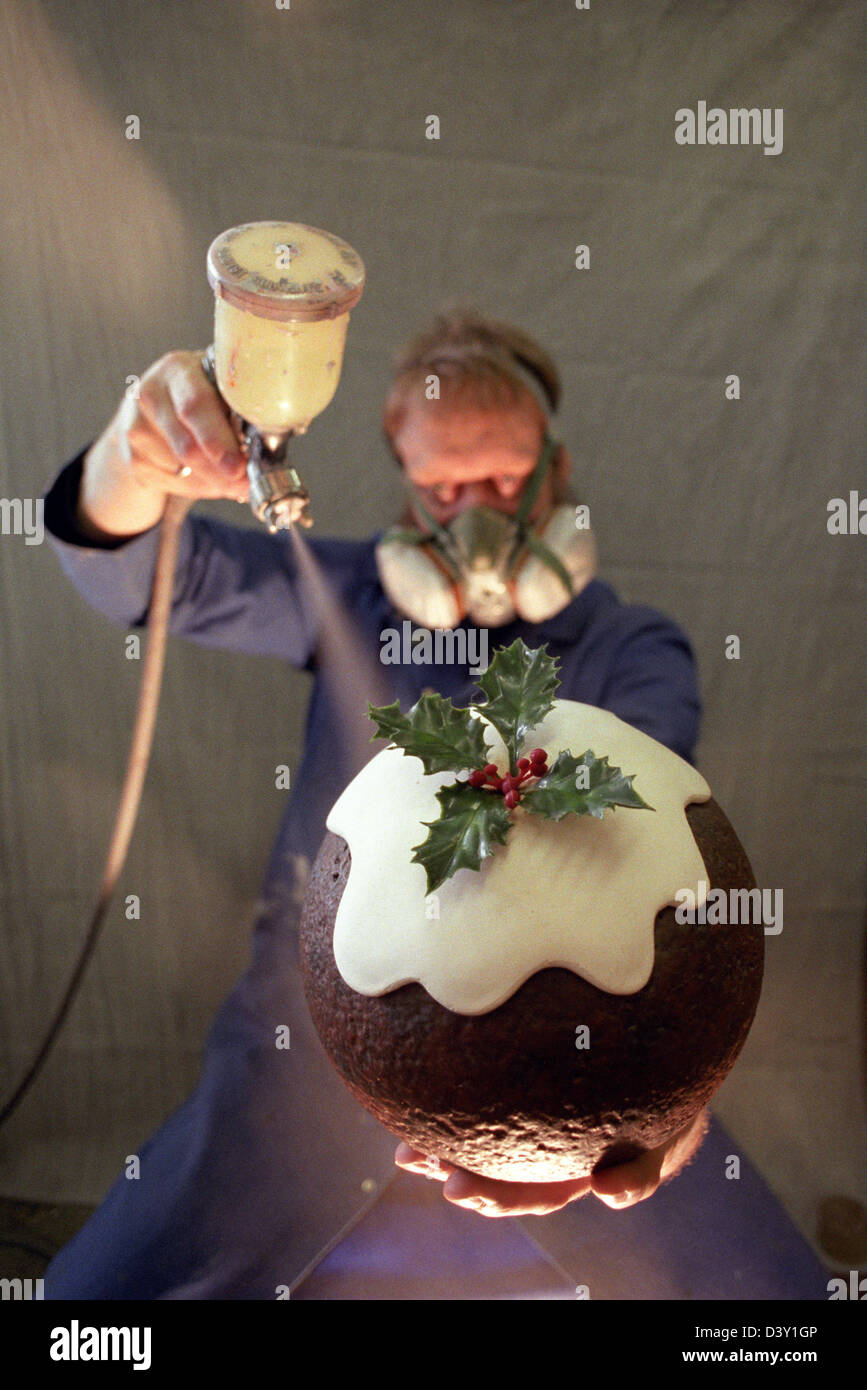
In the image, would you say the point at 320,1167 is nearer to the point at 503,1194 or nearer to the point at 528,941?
the point at 503,1194

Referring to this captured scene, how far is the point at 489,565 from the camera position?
1062 millimetres

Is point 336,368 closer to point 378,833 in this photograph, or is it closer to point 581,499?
point 378,833

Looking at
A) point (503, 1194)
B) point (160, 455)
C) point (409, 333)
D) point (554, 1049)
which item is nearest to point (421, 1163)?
point (503, 1194)

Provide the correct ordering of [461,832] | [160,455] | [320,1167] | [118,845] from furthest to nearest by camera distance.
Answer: [118,845] < [320,1167] < [160,455] < [461,832]

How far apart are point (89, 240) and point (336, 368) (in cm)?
47

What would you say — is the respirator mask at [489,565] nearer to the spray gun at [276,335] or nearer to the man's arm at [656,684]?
the man's arm at [656,684]

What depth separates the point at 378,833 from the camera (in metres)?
0.65

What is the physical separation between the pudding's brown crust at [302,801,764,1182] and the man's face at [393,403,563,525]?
51 cm

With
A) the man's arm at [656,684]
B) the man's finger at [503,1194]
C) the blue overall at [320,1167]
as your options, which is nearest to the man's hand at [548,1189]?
the man's finger at [503,1194]

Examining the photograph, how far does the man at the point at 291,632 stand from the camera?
0.98 m

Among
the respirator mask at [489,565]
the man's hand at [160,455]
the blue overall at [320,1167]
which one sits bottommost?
the blue overall at [320,1167]

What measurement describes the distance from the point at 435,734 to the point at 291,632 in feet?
2.04

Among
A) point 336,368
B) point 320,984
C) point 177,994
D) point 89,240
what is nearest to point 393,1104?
point 320,984

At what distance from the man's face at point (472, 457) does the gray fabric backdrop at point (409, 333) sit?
20 cm
